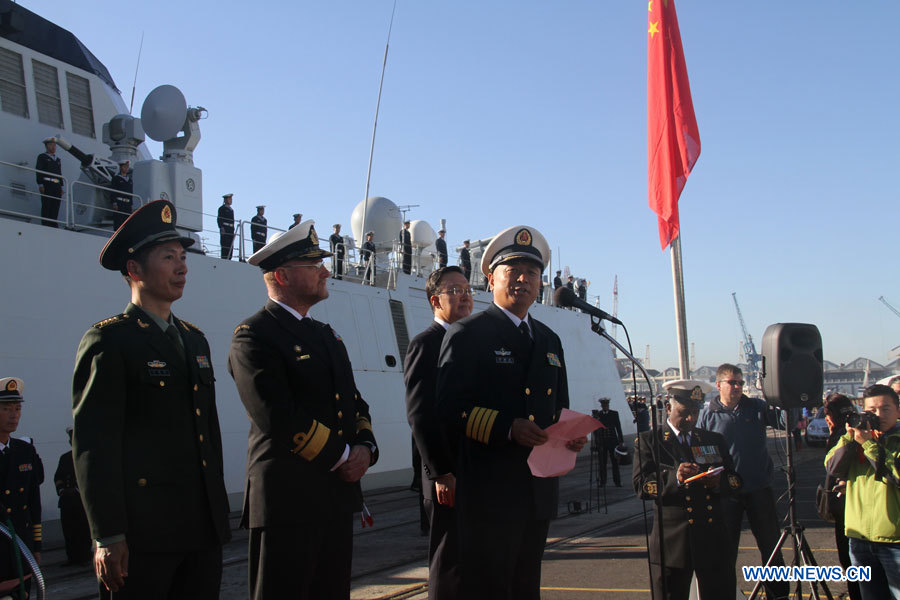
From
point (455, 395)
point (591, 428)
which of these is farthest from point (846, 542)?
point (455, 395)

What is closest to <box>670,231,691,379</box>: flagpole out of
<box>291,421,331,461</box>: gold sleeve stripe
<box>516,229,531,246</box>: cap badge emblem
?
<box>516,229,531,246</box>: cap badge emblem

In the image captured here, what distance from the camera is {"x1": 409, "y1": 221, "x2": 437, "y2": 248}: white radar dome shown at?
19.7 m

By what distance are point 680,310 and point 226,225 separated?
314 inches

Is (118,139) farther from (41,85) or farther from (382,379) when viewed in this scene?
(382,379)

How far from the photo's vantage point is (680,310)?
7.21 meters

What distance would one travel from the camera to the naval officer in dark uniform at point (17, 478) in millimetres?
4523

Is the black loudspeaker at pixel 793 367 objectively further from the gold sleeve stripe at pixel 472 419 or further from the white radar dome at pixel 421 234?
the white radar dome at pixel 421 234

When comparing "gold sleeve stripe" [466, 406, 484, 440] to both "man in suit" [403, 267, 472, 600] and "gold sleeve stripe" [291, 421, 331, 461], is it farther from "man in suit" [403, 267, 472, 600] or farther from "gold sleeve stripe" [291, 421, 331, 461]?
"gold sleeve stripe" [291, 421, 331, 461]

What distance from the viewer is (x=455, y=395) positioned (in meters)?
3.22

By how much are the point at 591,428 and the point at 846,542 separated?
2.89 metres

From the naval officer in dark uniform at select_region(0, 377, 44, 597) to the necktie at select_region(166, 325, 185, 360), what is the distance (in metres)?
2.21

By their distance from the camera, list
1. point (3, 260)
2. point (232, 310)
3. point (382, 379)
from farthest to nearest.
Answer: point (382, 379), point (232, 310), point (3, 260)

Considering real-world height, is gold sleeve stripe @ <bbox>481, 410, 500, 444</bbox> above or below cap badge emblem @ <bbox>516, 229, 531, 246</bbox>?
below

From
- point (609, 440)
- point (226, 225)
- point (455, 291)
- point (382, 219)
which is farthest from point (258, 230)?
point (455, 291)
